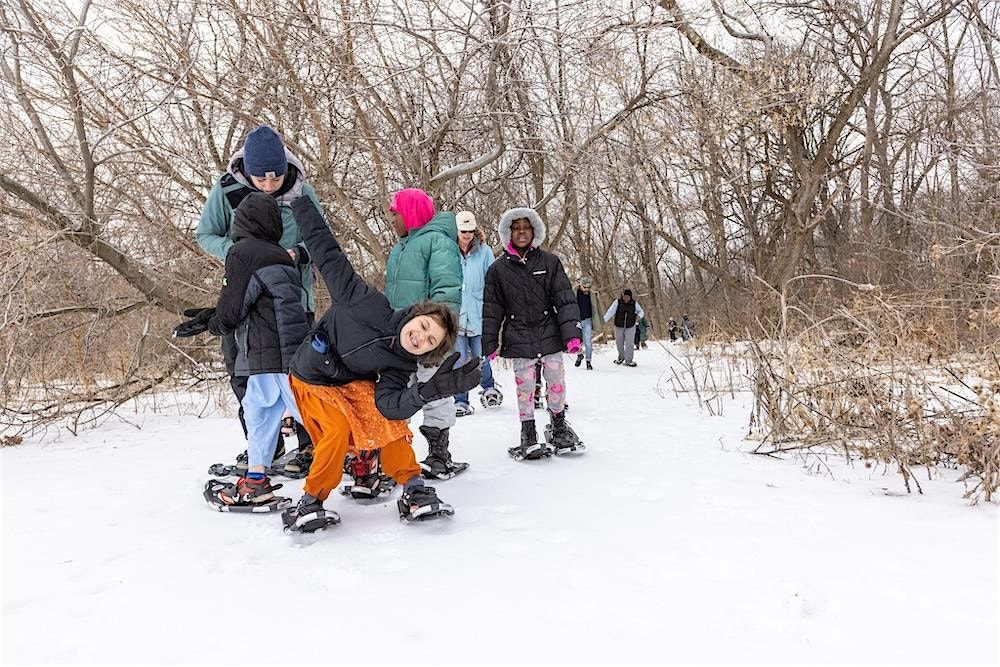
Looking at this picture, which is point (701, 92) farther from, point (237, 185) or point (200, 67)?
point (237, 185)

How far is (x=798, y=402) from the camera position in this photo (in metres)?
3.91

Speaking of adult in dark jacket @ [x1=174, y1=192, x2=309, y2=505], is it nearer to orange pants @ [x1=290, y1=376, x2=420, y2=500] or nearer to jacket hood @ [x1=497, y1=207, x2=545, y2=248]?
orange pants @ [x1=290, y1=376, x2=420, y2=500]

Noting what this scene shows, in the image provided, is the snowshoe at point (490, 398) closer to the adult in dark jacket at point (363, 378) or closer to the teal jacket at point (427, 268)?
the teal jacket at point (427, 268)

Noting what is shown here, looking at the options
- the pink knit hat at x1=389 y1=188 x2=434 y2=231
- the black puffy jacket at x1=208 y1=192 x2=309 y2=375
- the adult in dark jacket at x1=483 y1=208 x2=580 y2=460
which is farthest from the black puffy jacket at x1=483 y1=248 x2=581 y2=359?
the black puffy jacket at x1=208 y1=192 x2=309 y2=375

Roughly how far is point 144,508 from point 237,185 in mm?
1717

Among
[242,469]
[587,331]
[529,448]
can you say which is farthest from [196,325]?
[587,331]

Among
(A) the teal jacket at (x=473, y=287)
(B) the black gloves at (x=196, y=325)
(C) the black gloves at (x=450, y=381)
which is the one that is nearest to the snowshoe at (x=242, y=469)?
(B) the black gloves at (x=196, y=325)

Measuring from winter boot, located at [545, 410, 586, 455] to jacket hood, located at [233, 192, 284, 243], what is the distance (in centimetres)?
207

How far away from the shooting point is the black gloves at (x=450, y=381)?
8.92 ft

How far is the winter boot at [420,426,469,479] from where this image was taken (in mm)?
3730

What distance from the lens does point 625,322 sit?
11.8 m

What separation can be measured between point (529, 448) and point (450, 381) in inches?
56.7

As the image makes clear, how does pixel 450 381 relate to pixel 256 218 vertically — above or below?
below

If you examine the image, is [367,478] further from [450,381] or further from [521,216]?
[521,216]
